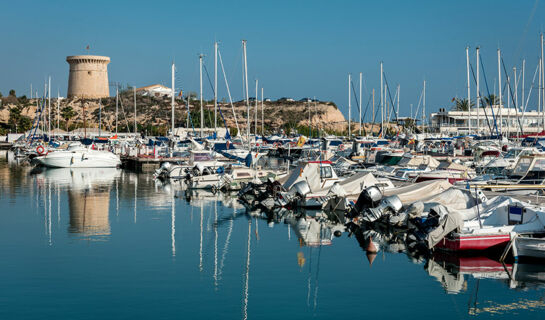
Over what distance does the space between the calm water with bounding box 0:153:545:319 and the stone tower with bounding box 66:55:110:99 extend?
11431 cm

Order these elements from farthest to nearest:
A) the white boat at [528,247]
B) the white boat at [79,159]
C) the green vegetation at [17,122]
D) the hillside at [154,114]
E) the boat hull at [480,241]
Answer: the hillside at [154,114], the green vegetation at [17,122], the white boat at [79,159], the boat hull at [480,241], the white boat at [528,247]

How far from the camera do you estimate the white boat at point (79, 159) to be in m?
56.7

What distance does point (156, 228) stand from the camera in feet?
87.3

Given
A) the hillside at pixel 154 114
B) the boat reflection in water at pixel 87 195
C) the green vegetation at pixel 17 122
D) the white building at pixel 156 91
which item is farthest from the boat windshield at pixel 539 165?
the white building at pixel 156 91

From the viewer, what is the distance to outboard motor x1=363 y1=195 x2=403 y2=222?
25438mm

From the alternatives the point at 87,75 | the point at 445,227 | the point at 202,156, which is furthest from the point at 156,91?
the point at 445,227

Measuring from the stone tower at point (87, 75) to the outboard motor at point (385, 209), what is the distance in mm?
121516

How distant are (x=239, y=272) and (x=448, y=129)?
7655 centimetres

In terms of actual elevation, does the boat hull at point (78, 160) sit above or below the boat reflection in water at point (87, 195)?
above

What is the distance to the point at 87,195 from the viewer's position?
37594 mm

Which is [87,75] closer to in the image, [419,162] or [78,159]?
[78,159]

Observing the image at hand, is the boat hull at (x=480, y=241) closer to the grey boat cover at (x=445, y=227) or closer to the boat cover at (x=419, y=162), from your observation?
the grey boat cover at (x=445, y=227)

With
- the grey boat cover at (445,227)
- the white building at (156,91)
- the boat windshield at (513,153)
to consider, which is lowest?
the grey boat cover at (445,227)

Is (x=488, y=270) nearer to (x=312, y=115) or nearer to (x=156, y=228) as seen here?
(x=156, y=228)
